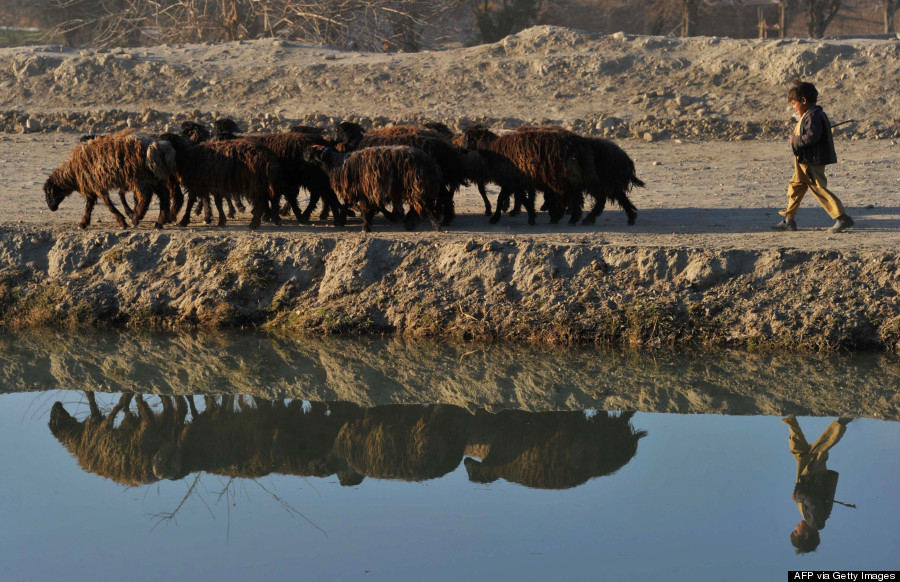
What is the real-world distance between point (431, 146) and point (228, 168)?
2.05 meters

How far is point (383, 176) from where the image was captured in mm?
10203

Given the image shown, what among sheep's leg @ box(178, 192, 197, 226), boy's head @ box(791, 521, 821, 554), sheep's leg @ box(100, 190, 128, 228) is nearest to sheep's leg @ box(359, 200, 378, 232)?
sheep's leg @ box(178, 192, 197, 226)

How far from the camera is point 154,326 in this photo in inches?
388

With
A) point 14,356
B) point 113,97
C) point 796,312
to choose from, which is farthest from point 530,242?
point 113,97

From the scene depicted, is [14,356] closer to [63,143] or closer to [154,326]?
[154,326]

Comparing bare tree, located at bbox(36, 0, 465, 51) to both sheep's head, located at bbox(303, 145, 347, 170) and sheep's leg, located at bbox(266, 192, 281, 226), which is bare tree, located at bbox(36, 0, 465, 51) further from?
sheep's head, located at bbox(303, 145, 347, 170)

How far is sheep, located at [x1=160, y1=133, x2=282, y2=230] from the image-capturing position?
416 inches

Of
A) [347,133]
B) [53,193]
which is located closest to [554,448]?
[347,133]

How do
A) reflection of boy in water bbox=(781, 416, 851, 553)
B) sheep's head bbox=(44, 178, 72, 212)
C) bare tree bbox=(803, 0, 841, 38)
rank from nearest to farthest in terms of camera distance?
reflection of boy in water bbox=(781, 416, 851, 553), sheep's head bbox=(44, 178, 72, 212), bare tree bbox=(803, 0, 841, 38)

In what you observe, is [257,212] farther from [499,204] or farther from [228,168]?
[499,204]

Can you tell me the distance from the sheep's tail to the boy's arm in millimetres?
5847

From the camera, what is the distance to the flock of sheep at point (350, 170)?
406 inches

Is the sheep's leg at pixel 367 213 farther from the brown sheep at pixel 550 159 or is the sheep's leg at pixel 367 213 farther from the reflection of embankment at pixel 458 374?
the reflection of embankment at pixel 458 374

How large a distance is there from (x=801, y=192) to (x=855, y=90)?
10.2 m
